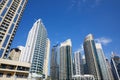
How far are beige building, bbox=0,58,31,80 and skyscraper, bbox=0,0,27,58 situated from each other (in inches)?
1196

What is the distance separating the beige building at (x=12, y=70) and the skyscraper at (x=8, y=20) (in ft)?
99.6

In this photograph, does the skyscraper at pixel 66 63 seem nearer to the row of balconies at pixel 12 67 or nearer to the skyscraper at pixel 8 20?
the skyscraper at pixel 8 20

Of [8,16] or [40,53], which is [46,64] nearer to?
[40,53]

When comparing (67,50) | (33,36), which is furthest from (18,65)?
(67,50)

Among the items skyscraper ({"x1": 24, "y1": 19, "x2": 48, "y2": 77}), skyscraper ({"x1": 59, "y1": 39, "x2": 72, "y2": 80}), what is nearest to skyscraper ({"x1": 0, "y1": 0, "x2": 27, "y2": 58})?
skyscraper ({"x1": 24, "y1": 19, "x2": 48, "y2": 77})

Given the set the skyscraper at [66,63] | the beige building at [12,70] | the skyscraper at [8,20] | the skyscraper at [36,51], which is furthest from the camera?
the skyscraper at [66,63]

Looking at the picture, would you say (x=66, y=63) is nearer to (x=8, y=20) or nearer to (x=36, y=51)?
Result: (x=36, y=51)

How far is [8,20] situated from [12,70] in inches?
2278

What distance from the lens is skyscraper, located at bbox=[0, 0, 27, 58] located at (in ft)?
263

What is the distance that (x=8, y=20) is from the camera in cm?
9269

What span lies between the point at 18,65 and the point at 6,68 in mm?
5417

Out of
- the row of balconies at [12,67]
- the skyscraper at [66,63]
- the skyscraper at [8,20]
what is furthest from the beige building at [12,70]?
the skyscraper at [66,63]

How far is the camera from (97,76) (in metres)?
176

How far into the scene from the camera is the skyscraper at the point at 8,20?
3159 inches
